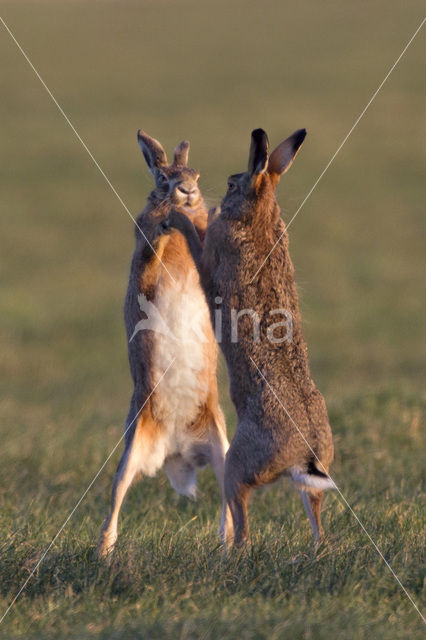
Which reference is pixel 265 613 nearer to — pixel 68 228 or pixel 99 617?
pixel 99 617

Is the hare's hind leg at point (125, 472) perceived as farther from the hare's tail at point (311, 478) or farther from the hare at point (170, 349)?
the hare's tail at point (311, 478)

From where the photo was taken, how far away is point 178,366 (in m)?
5.54

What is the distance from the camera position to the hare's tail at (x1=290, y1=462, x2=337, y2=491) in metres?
4.61

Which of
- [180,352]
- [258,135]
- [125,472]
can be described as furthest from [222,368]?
[258,135]

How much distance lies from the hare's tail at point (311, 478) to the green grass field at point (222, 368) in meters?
0.27

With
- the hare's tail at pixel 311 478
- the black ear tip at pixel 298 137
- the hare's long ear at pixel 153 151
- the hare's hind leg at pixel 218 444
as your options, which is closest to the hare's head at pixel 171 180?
the hare's long ear at pixel 153 151

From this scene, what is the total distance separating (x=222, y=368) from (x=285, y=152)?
4.94 ft

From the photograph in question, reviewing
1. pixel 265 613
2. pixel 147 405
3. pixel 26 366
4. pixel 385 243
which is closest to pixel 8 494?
pixel 147 405

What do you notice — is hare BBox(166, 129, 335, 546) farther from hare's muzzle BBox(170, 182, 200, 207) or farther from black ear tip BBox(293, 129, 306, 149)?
hare's muzzle BBox(170, 182, 200, 207)

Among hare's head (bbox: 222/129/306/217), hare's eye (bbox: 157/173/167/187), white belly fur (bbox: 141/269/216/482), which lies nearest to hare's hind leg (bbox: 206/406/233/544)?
white belly fur (bbox: 141/269/216/482)

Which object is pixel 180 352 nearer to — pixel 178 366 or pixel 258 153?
pixel 178 366

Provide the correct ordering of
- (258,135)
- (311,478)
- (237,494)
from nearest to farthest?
(311,478)
(237,494)
(258,135)

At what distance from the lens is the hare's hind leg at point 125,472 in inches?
201

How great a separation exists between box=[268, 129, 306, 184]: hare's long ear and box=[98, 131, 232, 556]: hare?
1.60ft
